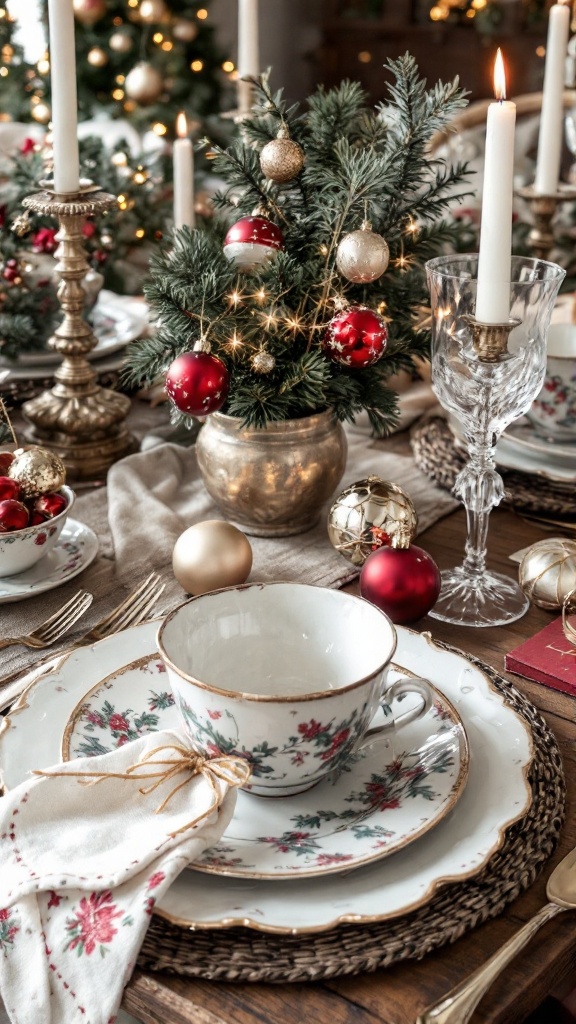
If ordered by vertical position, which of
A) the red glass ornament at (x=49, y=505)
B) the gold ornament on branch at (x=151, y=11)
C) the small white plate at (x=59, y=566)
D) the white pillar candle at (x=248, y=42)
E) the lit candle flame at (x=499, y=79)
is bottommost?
the small white plate at (x=59, y=566)

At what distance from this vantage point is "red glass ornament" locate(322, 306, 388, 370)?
0.86 m

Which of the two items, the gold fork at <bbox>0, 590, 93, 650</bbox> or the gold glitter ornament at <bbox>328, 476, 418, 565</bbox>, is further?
the gold glitter ornament at <bbox>328, 476, 418, 565</bbox>

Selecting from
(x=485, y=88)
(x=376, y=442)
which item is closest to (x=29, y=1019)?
(x=376, y=442)

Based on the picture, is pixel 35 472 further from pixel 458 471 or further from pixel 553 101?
pixel 553 101

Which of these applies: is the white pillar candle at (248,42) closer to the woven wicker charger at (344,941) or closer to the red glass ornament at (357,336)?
the red glass ornament at (357,336)

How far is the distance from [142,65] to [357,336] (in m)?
2.40

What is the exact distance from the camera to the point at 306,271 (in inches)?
35.9

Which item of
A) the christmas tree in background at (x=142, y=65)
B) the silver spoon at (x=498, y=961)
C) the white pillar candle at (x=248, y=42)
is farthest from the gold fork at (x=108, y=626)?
the christmas tree in background at (x=142, y=65)

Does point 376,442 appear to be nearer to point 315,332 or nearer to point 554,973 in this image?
point 315,332

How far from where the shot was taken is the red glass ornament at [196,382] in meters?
0.84

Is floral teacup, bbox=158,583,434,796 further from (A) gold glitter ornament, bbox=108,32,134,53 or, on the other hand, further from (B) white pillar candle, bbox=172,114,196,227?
(A) gold glitter ornament, bbox=108,32,134,53

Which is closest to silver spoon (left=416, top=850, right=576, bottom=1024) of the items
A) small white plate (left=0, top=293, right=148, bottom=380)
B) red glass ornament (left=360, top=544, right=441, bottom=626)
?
red glass ornament (left=360, top=544, right=441, bottom=626)

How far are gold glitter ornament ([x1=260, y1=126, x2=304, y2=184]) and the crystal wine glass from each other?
17 centimetres

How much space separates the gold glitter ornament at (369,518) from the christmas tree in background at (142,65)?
7.59 ft
